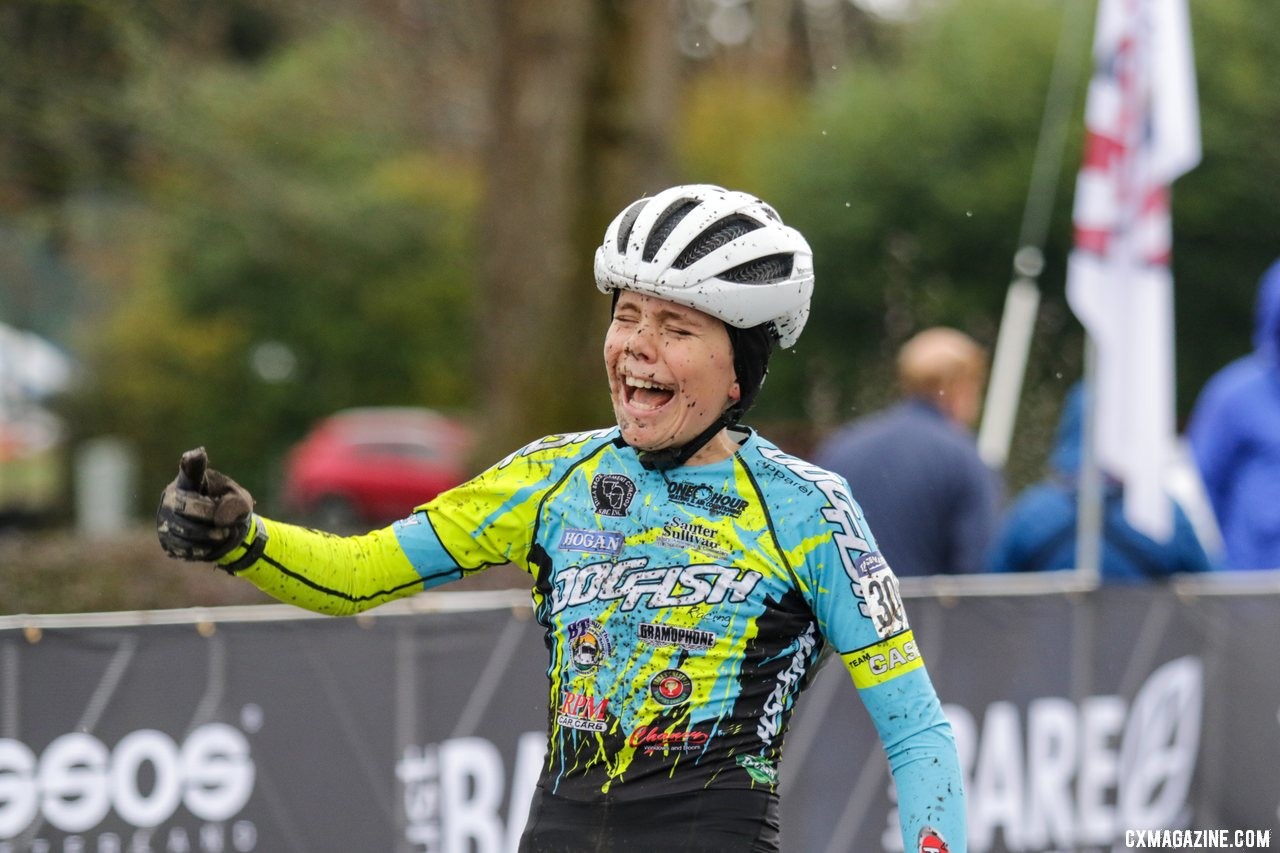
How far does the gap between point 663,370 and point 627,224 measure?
10.9 inches

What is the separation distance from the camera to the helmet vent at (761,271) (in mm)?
3020

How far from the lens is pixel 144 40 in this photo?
12.9 m

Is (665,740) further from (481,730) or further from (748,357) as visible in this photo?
(481,730)

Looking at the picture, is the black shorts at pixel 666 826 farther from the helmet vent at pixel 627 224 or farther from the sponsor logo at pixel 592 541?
the helmet vent at pixel 627 224

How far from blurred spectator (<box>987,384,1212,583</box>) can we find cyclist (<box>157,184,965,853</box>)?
11.7ft

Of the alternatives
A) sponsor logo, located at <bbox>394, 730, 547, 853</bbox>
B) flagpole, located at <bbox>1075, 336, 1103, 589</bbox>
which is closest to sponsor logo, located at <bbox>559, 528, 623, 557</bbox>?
sponsor logo, located at <bbox>394, 730, 547, 853</bbox>

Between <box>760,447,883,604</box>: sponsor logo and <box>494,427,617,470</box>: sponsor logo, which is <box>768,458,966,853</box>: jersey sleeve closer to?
<box>760,447,883,604</box>: sponsor logo

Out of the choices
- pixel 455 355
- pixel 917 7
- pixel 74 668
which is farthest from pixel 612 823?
pixel 917 7

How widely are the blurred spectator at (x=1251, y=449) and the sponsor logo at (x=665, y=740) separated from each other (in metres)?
4.58

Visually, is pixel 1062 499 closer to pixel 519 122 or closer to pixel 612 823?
pixel 612 823

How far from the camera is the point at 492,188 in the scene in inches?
471

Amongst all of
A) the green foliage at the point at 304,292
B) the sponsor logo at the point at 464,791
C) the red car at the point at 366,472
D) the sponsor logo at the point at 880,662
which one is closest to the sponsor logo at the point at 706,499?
the sponsor logo at the point at 880,662

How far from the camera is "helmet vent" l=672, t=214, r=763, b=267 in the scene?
9.81 feet

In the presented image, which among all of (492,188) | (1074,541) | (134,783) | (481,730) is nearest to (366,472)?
(492,188)
